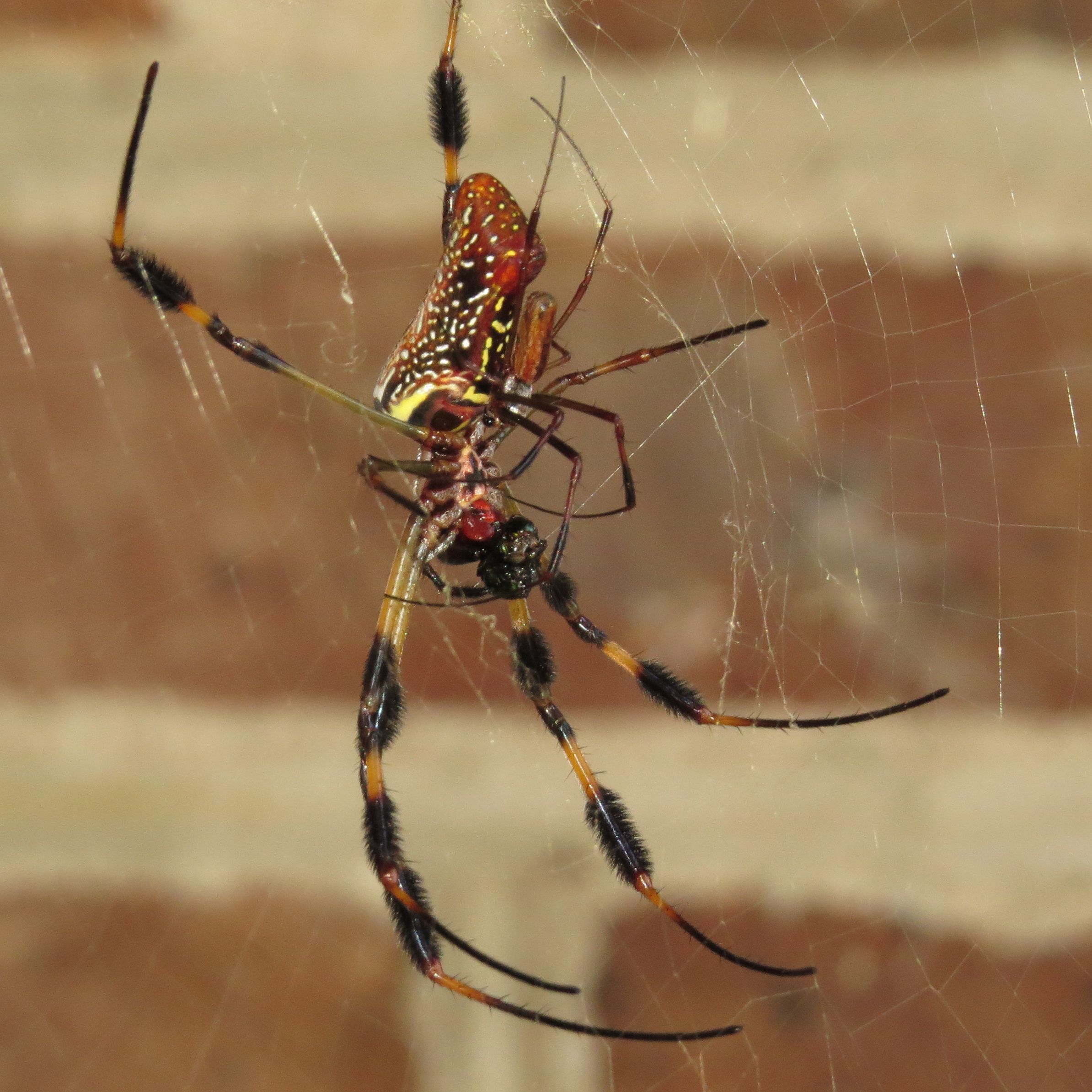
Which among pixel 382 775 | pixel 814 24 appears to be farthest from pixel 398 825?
pixel 814 24

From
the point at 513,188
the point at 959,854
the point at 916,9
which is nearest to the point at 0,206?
the point at 513,188

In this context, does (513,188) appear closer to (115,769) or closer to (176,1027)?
(115,769)

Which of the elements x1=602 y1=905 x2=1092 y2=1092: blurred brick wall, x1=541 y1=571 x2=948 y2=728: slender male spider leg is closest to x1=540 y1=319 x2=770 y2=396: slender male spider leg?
x1=541 y1=571 x2=948 y2=728: slender male spider leg

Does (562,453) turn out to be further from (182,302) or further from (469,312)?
(182,302)

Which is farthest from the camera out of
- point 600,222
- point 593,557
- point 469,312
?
point 593,557

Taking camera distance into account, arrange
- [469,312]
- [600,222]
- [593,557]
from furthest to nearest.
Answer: [593,557] < [600,222] < [469,312]

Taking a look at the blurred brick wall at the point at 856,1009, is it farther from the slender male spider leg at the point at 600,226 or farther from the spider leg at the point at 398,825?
the slender male spider leg at the point at 600,226

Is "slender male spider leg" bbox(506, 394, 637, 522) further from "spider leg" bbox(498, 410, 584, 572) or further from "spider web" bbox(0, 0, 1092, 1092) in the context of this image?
"spider web" bbox(0, 0, 1092, 1092)
